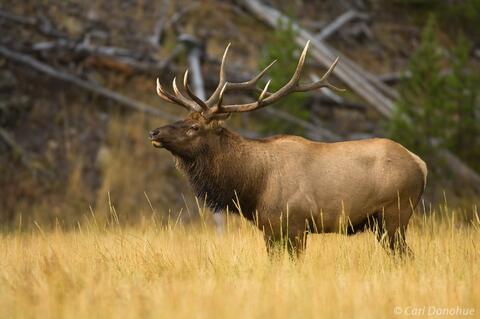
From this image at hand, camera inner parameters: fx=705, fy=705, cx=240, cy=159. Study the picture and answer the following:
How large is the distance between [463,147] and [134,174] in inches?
248

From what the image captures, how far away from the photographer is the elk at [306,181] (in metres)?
6.39

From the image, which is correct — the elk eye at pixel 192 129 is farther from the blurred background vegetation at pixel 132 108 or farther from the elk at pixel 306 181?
the blurred background vegetation at pixel 132 108

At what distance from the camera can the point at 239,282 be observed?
4.84m

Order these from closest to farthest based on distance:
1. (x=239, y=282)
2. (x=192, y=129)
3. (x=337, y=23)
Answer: (x=239, y=282) < (x=192, y=129) < (x=337, y=23)

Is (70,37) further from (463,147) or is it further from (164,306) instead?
(164,306)

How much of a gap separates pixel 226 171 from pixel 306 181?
87 cm

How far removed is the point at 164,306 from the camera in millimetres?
4023

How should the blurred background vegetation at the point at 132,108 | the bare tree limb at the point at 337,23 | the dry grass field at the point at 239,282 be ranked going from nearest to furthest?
the dry grass field at the point at 239,282
the blurred background vegetation at the point at 132,108
the bare tree limb at the point at 337,23

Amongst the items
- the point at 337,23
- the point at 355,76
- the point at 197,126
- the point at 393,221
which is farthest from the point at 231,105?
the point at 337,23

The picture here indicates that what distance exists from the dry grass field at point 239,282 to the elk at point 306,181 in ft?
0.83

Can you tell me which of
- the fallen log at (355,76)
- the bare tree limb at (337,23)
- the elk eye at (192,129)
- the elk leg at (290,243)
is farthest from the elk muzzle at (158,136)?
the bare tree limb at (337,23)

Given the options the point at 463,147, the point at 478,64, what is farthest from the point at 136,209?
the point at 478,64

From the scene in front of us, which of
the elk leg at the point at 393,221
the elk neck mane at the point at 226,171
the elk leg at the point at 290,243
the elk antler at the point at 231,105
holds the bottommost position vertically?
the elk leg at the point at 290,243

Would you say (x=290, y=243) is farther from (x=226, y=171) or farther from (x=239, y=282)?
(x=239, y=282)
